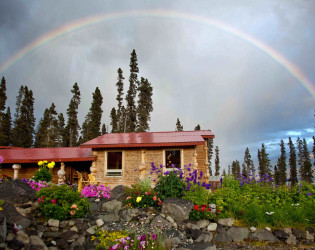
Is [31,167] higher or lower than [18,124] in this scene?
lower

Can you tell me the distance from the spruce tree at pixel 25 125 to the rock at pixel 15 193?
43.5 metres

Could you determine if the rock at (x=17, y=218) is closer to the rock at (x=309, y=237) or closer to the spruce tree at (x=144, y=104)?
the rock at (x=309, y=237)

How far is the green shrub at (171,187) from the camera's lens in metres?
8.25

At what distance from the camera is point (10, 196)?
7.14 m

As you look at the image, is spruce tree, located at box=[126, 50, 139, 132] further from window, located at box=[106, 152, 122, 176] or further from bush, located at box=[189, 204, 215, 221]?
bush, located at box=[189, 204, 215, 221]

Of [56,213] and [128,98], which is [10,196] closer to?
[56,213]

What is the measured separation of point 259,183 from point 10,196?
28.0 ft

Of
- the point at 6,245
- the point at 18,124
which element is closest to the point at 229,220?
the point at 6,245

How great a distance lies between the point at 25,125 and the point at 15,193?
46.0m

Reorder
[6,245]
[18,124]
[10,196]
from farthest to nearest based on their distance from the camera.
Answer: [18,124]
[10,196]
[6,245]

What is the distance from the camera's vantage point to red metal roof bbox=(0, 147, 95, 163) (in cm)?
1818

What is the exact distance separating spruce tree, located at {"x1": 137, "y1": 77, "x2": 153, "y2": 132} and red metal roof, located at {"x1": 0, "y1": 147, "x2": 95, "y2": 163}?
14634mm

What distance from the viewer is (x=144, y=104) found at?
1412 inches

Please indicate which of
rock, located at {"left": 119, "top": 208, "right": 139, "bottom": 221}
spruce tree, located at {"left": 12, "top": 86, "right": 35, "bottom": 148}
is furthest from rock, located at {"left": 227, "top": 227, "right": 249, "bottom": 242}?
spruce tree, located at {"left": 12, "top": 86, "right": 35, "bottom": 148}
